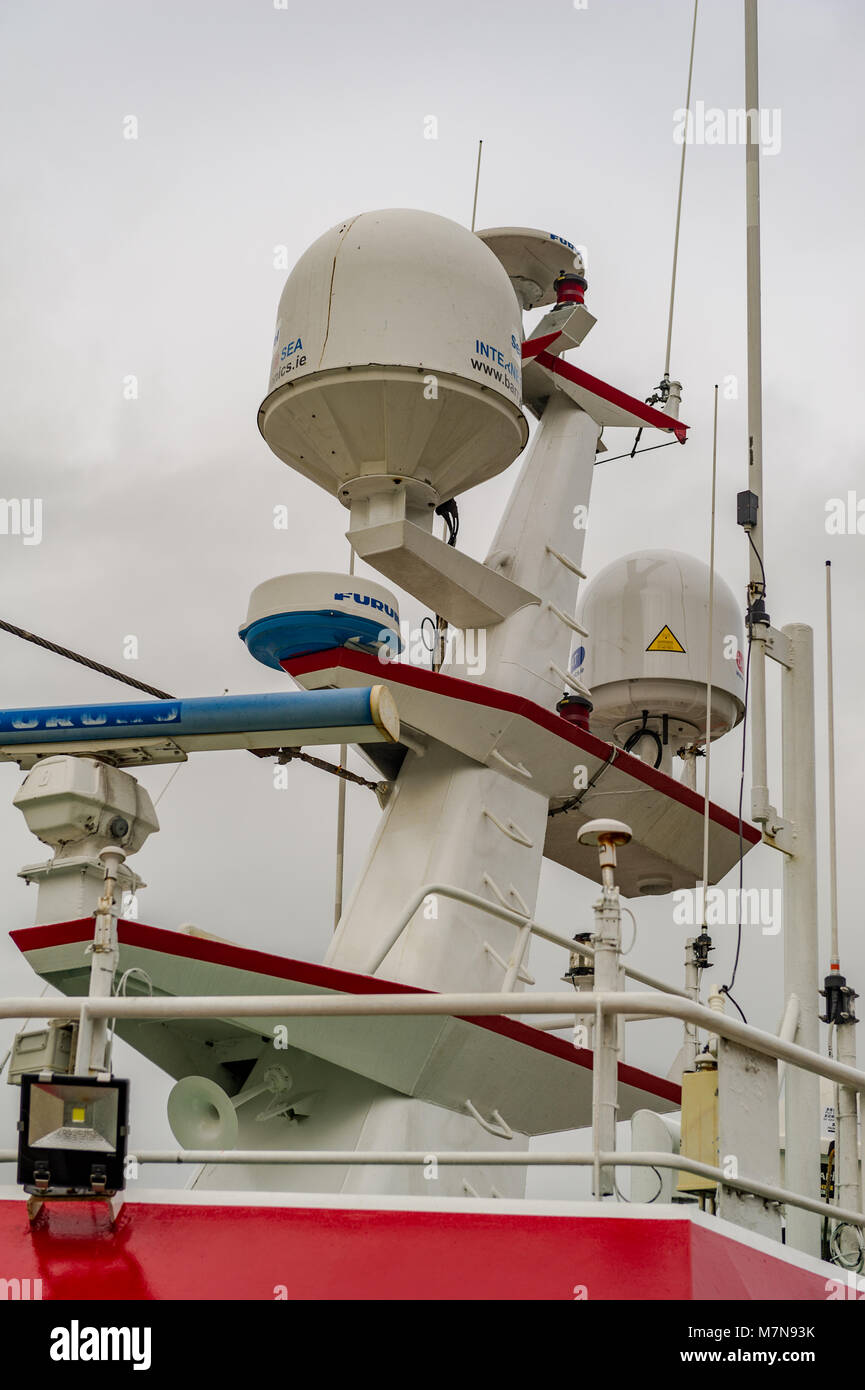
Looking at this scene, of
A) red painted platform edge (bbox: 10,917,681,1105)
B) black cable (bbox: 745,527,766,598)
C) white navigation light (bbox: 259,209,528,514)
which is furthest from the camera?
white navigation light (bbox: 259,209,528,514)

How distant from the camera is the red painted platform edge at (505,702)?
11406 millimetres

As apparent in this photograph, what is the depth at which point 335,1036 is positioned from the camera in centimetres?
1015

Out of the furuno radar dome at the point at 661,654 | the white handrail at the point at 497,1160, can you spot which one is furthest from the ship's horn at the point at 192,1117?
the furuno radar dome at the point at 661,654

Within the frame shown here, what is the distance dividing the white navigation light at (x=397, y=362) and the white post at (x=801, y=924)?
2.78 m

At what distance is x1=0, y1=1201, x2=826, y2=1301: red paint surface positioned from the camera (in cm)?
560

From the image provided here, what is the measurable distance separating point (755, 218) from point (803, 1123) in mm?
6389

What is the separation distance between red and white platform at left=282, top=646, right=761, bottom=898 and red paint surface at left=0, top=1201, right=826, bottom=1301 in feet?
19.0

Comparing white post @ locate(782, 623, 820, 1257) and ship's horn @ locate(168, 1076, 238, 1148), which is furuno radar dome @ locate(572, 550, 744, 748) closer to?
white post @ locate(782, 623, 820, 1257)

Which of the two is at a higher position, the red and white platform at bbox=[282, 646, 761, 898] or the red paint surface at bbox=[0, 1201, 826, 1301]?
the red and white platform at bbox=[282, 646, 761, 898]

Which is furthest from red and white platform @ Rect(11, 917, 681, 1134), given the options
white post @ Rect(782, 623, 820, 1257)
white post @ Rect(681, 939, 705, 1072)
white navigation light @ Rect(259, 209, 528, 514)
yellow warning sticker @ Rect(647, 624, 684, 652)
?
yellow warning sticker @ Rect(647, 624, 684, 652)

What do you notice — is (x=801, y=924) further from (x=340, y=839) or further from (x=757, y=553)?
(x=340, y=839)

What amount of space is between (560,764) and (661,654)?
2.38 m

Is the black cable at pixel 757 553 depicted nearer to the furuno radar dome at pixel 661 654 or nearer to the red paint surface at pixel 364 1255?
the furuno radar dome at pixel 661 654

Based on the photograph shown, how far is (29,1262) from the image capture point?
5.70 metres
